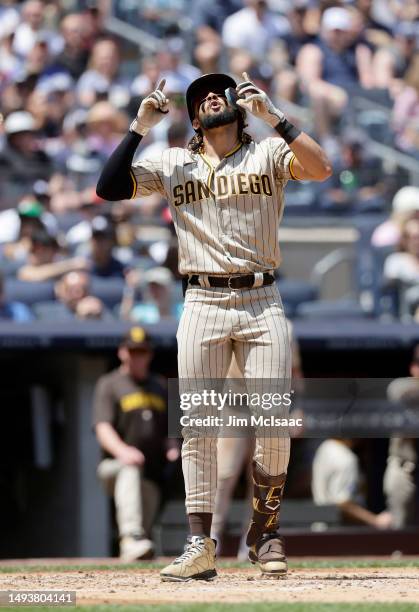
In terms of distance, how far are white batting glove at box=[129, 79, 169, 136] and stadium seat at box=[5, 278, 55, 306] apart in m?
4.56

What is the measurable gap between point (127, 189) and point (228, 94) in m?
0.53

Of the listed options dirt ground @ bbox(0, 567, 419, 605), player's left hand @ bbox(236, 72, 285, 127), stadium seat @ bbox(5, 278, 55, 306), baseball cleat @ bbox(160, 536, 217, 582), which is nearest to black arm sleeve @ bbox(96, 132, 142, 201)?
player's left hand @ bbox(236, 72, 285, 127)

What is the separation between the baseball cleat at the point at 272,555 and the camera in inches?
219

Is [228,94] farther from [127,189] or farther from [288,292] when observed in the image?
[288,292]

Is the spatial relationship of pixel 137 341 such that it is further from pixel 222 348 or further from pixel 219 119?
pixel 219 119

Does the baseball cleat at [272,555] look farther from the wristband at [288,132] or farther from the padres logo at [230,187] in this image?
the wristband at [288,132]

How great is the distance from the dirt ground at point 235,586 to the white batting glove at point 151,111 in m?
1.73

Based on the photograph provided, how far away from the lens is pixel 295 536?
31.1 ft

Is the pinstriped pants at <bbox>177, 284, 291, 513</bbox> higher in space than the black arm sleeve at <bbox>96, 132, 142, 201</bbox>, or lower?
lower

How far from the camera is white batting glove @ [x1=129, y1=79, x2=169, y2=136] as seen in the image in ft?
18.3

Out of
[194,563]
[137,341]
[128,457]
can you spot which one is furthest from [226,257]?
[137,341]

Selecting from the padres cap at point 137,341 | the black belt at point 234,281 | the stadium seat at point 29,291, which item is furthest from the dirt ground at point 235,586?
the stadium seat at point 29,291

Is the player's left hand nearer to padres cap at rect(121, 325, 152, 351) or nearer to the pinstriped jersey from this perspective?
the pinstriped jersey

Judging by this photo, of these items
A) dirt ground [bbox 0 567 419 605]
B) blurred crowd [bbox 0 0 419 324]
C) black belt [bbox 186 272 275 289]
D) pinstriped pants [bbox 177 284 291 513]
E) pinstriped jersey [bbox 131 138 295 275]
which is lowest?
dirt ground [bbox 0 567 419 605]
